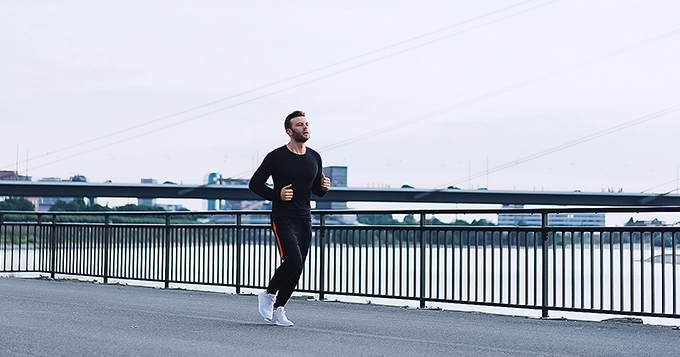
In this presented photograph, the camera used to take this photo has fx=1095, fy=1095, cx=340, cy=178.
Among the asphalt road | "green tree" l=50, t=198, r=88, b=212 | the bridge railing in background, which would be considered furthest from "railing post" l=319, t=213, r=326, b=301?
"green tree" l=50, t=198, r=88, b=212

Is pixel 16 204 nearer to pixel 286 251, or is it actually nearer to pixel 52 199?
pixel 52 199

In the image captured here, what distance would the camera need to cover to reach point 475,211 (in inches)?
470

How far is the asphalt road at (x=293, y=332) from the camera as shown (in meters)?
7.62

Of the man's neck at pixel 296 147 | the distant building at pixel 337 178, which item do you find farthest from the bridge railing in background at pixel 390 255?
the distant building at pixel 337 178

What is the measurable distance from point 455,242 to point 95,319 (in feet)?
14.3

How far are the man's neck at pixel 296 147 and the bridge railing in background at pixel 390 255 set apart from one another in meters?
2.74

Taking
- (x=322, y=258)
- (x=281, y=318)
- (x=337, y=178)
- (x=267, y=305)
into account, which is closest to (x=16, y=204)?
(x=337, y=178)

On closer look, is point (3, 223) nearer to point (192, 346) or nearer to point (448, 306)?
point (448, 306)

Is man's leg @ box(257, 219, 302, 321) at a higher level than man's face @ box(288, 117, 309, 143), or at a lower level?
lower

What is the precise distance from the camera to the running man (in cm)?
919

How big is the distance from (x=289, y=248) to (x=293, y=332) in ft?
2.40

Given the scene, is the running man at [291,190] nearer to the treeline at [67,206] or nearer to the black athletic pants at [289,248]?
the black athletic pants at [289,248]

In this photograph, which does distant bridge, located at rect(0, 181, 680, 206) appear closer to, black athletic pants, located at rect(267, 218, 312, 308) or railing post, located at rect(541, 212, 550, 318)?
railing post, located at rect(541, 212, 550, 318)

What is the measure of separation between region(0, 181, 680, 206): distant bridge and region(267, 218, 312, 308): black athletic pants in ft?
178
